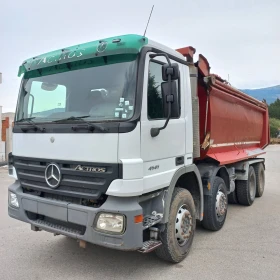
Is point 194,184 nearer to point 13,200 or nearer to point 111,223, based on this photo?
point 111,223

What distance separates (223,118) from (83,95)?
290 cm

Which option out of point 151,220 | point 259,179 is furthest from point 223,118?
point 259,179

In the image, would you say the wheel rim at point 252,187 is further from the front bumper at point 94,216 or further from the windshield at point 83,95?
the windshield at point 83,95

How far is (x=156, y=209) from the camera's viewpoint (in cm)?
342

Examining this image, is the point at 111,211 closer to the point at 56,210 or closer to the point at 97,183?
the point at 97,183

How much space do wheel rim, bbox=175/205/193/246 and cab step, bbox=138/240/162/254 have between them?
402mm

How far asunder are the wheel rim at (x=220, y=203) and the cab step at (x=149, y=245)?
190cm

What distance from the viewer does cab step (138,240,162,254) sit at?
309 cm

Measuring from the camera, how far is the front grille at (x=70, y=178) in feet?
9.77

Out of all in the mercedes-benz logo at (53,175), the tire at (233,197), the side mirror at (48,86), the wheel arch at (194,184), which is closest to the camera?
the mercedes-benz logo at (53,175)

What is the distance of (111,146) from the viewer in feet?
9.63

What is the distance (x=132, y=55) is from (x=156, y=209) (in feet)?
5.68

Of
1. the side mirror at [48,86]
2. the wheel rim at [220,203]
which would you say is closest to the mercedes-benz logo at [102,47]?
the side mirror at [48,86]

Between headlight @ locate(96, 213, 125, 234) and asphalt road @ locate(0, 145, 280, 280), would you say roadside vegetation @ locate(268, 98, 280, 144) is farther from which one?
headlight @ locate(96, 213, 125, 234)
